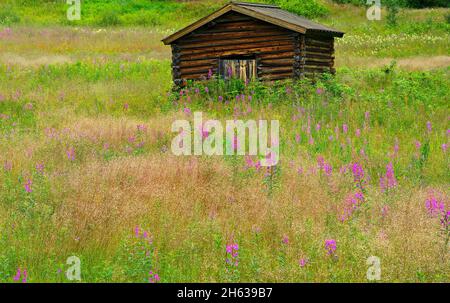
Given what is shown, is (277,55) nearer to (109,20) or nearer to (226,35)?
(226,35)

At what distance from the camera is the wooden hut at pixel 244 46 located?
18.0m

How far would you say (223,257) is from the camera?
591cm

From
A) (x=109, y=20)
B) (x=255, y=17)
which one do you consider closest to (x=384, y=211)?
(x=255, y=17)

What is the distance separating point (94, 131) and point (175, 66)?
766cm

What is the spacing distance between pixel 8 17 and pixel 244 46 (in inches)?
1146

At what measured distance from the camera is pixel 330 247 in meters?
6.05

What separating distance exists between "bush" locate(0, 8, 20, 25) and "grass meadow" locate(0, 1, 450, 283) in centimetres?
2435

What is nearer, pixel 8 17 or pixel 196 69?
pixel 196 69

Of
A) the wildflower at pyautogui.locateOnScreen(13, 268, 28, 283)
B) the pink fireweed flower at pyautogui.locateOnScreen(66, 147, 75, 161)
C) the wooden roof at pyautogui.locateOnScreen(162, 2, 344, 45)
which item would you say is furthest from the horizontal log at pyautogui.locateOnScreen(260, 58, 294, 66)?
the wildflower at pyautogui.locateOnScreen(13, 268, 28, 283)

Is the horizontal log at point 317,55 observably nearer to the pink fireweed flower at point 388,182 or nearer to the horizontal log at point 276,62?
the horizontal log at point 276,62

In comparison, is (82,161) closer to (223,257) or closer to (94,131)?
(94,131)

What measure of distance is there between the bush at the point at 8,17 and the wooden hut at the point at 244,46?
2611 centimetres

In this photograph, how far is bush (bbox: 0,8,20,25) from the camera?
41.2 m

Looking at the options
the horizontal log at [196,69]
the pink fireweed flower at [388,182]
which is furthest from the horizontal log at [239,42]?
the pink fireweed flower at [388,182]
